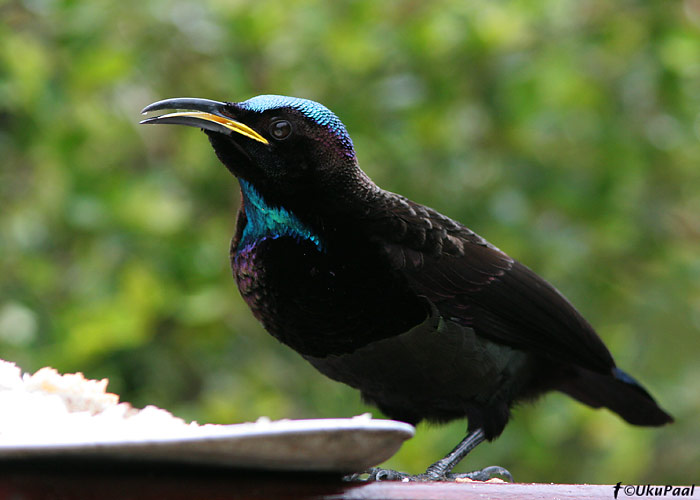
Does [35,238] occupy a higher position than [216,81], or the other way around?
[216,81]

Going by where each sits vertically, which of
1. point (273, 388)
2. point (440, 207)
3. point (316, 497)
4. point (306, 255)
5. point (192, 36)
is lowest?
point (316, 497)

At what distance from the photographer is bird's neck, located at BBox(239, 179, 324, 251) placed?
1.74m

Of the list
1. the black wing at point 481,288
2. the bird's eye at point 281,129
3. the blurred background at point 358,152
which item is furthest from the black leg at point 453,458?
the blurred background at point 358,152

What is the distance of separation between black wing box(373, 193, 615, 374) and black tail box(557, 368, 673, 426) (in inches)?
7.6

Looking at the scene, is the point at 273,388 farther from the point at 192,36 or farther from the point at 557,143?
the point at 557,143

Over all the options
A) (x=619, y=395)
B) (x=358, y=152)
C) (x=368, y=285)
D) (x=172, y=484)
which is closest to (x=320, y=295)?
(x=368, y=285)

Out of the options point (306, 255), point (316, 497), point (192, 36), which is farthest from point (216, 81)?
point (316, 497)

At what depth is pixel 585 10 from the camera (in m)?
4.04

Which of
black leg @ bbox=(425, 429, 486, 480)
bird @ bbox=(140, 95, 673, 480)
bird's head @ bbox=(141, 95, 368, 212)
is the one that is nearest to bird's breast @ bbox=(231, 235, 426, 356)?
bird @ bbox=(140, 95, 673, 480)

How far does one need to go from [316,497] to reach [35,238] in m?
2.76

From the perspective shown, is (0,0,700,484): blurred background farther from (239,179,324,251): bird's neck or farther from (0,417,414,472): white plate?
(0,417,414,472): white plate

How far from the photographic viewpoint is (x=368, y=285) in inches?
→ 68.7

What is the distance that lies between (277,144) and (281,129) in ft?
0.10

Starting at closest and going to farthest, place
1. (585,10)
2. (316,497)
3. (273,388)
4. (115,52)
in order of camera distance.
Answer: (316,497)
(115,52)
(273,388)
(585,10)
